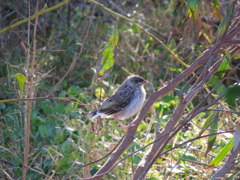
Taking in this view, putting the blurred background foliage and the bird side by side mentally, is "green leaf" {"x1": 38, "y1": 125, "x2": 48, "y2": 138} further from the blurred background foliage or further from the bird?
the bird

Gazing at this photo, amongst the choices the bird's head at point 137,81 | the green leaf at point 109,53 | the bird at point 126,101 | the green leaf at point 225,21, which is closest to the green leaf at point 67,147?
the bird at point 126,101

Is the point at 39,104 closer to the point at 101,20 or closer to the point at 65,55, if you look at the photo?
the point at 65,55

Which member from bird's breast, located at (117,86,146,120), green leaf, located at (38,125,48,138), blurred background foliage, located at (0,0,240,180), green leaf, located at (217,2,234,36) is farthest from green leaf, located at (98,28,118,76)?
green leaf, located at (38,125,48,138)

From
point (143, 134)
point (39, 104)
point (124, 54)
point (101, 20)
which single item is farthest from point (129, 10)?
point (143, 134)

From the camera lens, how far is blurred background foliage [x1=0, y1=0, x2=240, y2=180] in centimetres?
463

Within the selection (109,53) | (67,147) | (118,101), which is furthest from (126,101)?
(109,53)

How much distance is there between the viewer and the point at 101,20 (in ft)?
28.2

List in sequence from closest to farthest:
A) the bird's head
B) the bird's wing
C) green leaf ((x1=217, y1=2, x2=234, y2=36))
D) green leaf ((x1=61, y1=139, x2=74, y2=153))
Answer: green leaf ((x1=217, y1=2, x2=234, y2=36)) → green leaf ((x1=61, y1=139, x2=74, y2=153)) → the bird's wing → the bird's head

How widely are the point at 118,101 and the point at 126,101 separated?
110 mm

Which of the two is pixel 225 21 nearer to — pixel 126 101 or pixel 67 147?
pixel 67 147

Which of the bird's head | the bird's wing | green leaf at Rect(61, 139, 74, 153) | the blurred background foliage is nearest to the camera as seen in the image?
the blurred background foliage

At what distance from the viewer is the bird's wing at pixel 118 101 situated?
5.60m

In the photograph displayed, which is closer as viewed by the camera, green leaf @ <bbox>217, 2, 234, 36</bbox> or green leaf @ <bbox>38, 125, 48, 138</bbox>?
green leaf @ <bbox>217, 2, 234, 36</bbox>

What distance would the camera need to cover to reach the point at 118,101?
5.79 meters
